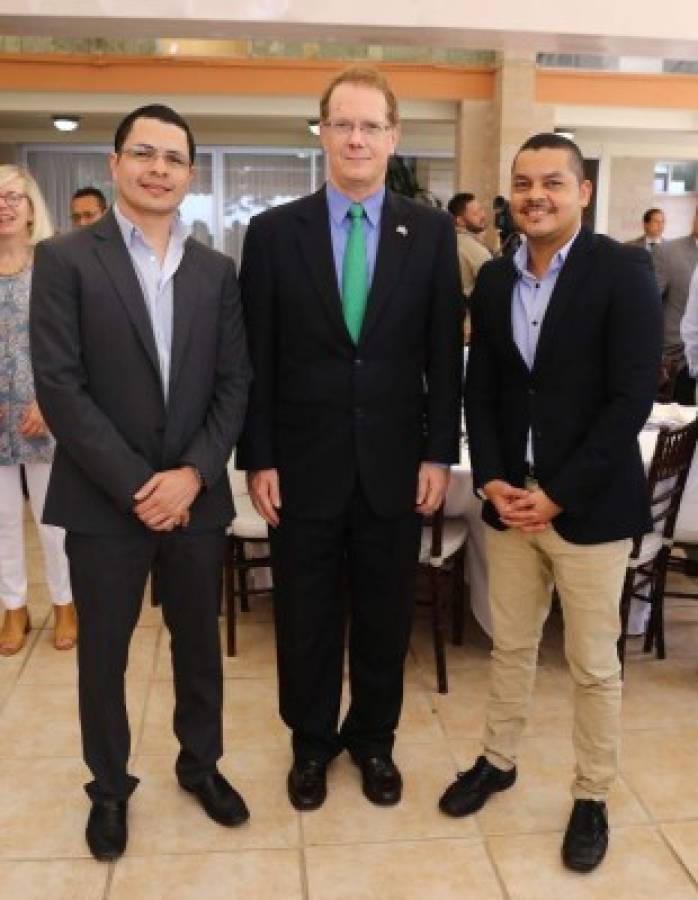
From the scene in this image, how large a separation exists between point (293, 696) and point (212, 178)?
9.50 meters

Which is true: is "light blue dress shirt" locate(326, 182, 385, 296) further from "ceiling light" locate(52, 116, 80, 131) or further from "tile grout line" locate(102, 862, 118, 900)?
"ceiling light" locate(52, 116, 80, 131)

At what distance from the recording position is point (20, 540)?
3.40 metres

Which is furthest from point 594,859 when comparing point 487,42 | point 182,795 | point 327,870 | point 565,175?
point 487,42

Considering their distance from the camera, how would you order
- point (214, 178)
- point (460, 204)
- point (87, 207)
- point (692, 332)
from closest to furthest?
point (692, 332) → point (87, 207) → point (460, 204) → point (214, 178)

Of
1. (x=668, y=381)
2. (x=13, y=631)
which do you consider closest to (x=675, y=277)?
(x=668, y=381)

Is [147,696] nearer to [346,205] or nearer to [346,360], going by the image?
[346,360]

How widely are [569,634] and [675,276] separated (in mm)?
4828

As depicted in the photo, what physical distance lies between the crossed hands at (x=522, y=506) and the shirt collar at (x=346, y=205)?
68cm

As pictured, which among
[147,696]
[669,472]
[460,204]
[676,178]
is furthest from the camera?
[676,178]

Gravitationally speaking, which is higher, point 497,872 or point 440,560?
point 440,560

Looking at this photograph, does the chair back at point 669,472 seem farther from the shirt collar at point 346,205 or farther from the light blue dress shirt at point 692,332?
the shirt collar at point 346,205

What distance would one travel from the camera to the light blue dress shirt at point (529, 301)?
205 cm

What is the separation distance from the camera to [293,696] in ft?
7.88

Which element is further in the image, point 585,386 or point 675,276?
point 675,276
